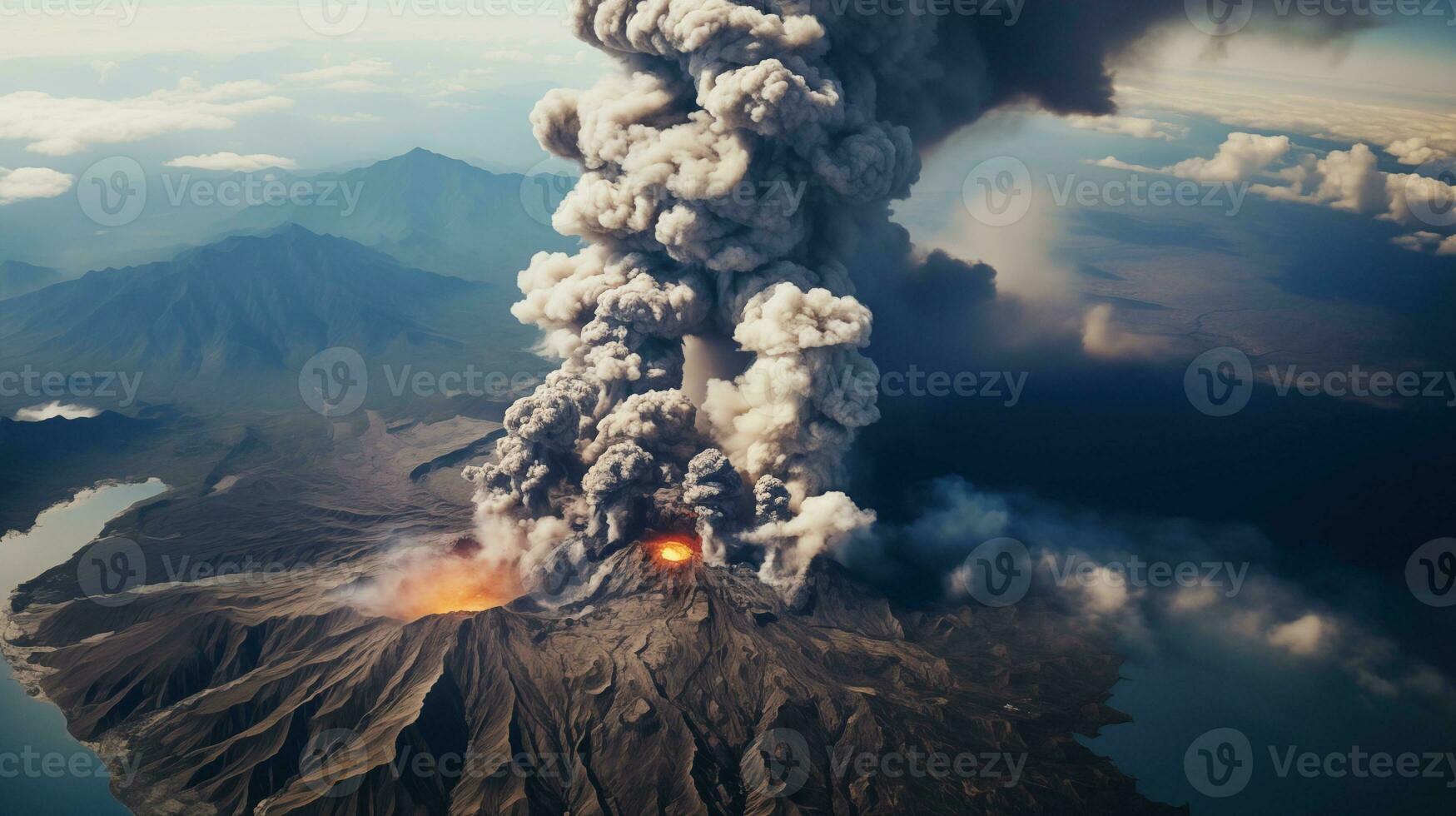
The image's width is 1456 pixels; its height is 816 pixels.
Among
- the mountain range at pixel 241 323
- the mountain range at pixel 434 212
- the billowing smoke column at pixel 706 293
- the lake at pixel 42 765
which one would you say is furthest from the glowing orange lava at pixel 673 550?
the mountain range at pixel 434 212

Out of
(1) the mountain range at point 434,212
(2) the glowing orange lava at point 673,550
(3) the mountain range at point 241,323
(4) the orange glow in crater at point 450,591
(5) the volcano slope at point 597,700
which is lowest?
(5) the volcano slope at point 597,700

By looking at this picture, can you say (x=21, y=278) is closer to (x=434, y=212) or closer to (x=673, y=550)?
(x=434, y=212)

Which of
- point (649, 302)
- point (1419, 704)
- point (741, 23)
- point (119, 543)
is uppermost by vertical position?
point (741, 23)

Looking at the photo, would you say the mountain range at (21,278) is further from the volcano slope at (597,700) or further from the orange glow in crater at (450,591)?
the orange glow in crater at (450,591)

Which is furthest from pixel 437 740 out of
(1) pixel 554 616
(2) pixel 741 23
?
(2) pixel 741 23

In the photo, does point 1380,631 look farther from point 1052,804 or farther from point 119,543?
point 119,543

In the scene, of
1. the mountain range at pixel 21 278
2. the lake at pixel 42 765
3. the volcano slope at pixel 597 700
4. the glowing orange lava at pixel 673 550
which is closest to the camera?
the volcano slope at pixel 597 700

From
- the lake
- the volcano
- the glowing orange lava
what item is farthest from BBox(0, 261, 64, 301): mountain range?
the glowing orange lava
